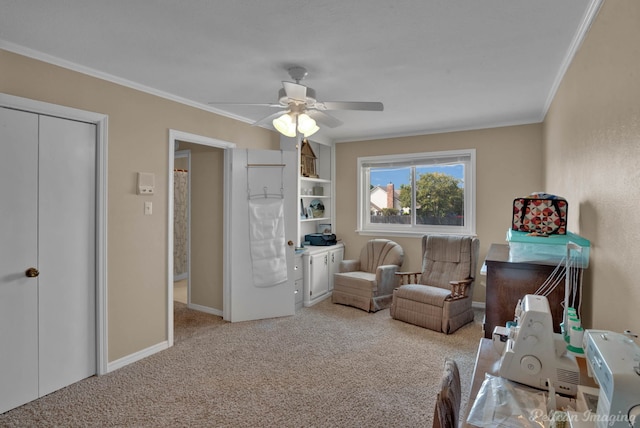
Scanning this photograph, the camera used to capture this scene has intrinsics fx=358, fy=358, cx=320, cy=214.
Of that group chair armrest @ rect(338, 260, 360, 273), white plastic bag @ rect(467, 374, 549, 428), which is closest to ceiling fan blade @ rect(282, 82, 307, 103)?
white plastic bag @ rect(467, 374, 549, 428)

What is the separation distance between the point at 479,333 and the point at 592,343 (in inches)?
116

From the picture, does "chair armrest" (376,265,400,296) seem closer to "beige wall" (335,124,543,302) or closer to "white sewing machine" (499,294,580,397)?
"beige wall" (335,124,543,302)

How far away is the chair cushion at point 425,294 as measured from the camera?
3.78m

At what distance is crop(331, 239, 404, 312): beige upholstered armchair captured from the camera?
444cm

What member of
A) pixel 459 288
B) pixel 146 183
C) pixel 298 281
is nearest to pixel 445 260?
pixel 459 288

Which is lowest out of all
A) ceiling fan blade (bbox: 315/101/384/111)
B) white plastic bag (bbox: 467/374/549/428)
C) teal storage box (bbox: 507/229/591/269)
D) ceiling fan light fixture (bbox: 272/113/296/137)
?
white plastic bag (bbox: 467/374/549/428)

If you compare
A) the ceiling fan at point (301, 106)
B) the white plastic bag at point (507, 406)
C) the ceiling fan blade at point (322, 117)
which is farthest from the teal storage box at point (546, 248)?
the ceiling fan blade at point (322, 117)

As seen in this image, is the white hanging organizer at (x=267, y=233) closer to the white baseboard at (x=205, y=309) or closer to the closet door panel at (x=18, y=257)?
the white baseboard at (x=205, y=309)

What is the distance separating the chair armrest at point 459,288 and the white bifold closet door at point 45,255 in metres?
3.35

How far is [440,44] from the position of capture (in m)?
2.26

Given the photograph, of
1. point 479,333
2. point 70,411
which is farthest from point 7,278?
point 479,333

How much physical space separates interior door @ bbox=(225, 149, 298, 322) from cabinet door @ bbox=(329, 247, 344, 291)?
39.0 inches

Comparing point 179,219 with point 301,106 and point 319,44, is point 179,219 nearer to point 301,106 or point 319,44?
point 301,106

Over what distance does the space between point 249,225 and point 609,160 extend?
3.28 meters
